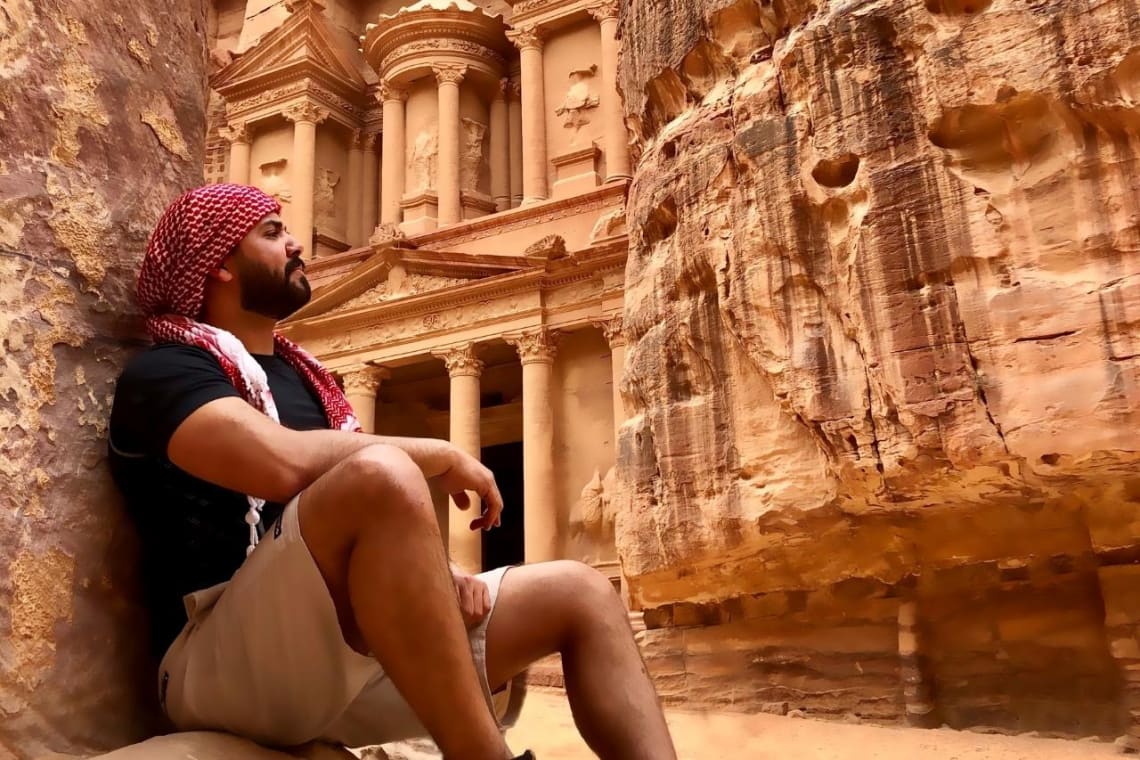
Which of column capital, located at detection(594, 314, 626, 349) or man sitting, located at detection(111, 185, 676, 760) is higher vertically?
column capital, located at detection(594, 314, 626, 349)

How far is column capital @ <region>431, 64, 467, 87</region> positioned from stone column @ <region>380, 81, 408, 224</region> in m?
1.41

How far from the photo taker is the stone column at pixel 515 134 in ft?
83.0

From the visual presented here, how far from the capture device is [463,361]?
18.5 m

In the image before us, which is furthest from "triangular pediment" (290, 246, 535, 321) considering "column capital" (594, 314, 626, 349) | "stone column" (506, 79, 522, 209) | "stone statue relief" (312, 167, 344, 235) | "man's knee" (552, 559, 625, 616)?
"man's knee" (552, 559, 625, 616)

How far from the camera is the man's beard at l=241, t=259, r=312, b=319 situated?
8.80 ft

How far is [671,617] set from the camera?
7797mm

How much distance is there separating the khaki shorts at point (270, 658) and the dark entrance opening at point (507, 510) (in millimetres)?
17926

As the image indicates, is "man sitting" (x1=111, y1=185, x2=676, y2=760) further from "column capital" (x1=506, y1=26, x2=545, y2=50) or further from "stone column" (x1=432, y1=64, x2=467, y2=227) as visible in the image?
"column capital" (x1=506, y1=26, x2=545, y2=50)

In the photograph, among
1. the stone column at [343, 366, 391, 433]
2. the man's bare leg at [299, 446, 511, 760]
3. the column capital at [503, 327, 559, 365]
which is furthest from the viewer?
the stone column at [343, 366, 391, 433]

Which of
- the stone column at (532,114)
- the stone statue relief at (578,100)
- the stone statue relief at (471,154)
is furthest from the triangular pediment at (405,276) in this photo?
the stone statue relief at (471,154)

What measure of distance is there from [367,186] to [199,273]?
1028 inches

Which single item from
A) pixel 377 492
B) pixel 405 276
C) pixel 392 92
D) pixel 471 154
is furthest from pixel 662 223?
pixel 392 92

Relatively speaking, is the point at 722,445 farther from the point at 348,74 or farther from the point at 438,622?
the point at 348,74

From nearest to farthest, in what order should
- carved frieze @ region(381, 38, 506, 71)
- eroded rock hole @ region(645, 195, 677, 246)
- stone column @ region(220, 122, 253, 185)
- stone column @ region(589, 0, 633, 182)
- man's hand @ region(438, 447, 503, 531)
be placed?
man's hand @ region(438, 447, 503, 531), eroded rock hole @ region(645, 195, 677, 246), stone column @ region(589, 0, 633, 182), carved frieze @ region(381, 38, 506, 71), stone column @ region(220, 122, 253, 185)
